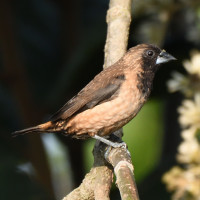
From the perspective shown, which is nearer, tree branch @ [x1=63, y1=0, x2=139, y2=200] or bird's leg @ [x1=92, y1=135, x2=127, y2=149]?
tree branch @ [x1=63, y1=0, x2=139, y2=200]

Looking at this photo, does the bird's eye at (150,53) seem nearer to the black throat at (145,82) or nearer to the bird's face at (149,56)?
the bird's face at (149,56)

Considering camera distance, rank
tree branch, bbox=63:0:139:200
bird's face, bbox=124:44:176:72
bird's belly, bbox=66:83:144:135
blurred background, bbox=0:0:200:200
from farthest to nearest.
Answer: blurred background, bbox=0:0:200:200 → bird's face, bbox=124:44:176:72 → bird's belly, bbox=66:83:144:135 → tree branch, bbox=63:0:139:200

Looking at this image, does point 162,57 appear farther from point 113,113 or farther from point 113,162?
point 113,162

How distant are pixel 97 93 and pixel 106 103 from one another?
0.28 feet

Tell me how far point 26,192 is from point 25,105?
0.91 metres

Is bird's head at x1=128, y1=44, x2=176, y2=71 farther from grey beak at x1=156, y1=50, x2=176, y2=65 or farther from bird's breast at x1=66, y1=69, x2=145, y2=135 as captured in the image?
bird's breast at x1=66, y1=69, x2=145, y2=135

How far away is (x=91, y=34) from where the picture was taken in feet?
17.2

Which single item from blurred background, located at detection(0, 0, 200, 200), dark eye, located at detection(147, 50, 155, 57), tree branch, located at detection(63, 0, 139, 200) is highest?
blurred background, located at detection(0, 0, 200, 200)

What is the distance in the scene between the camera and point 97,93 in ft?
12.4

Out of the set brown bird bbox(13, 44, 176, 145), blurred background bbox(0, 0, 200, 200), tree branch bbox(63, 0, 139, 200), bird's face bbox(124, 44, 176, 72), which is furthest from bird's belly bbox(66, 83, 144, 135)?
blurred background bbox(0, 0, 200, 200)

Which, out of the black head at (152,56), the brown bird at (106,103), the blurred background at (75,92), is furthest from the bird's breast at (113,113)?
the blurred background at (75,92)

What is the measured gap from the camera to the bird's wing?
3.79 meters

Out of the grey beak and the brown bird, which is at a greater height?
the grey beak

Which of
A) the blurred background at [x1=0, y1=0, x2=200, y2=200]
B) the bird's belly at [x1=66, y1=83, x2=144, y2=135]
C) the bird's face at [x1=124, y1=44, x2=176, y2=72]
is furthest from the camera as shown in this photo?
the blurred background at [x1=0, y1=0, x2=200, y2=200]
